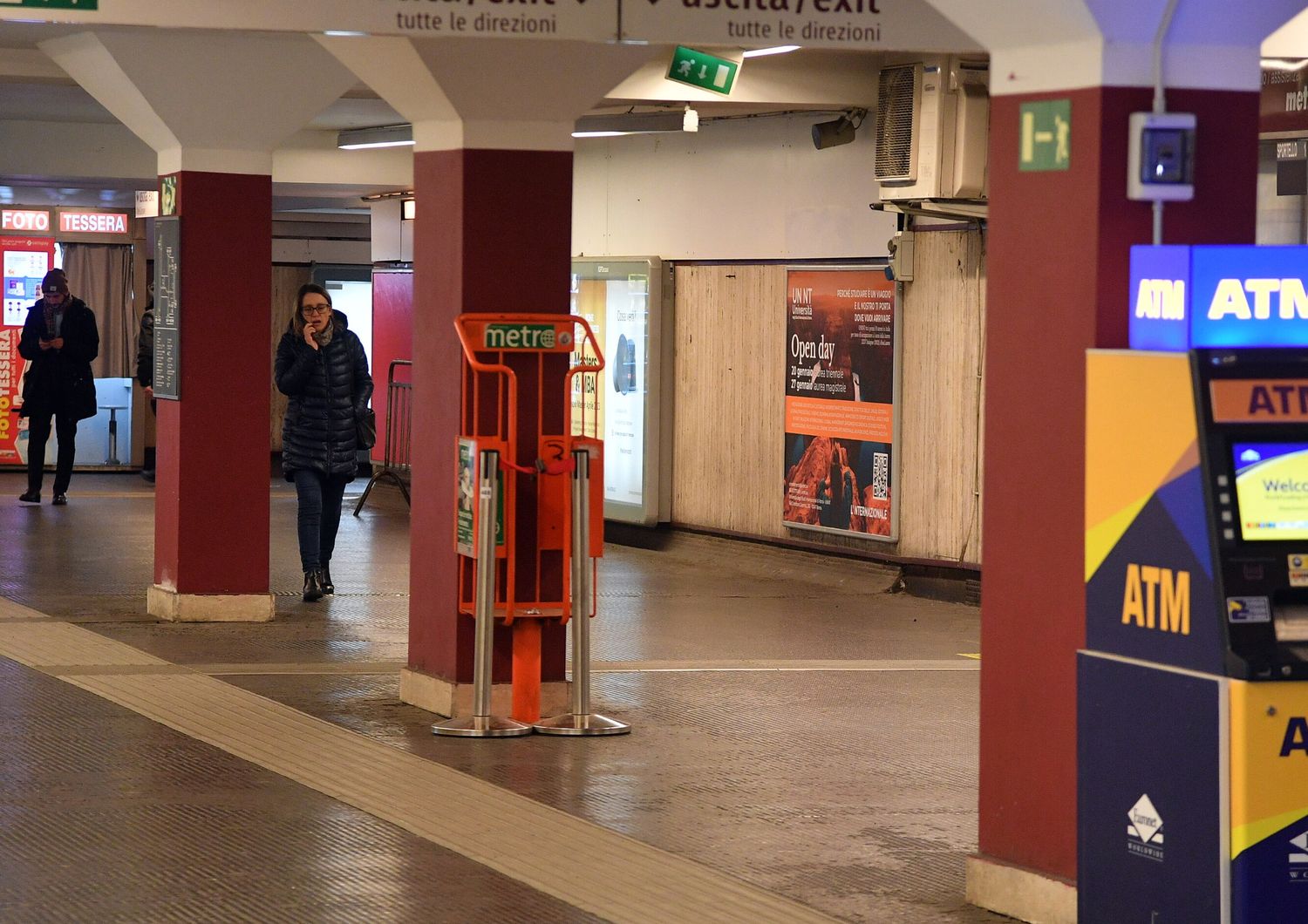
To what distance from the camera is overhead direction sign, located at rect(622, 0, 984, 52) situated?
269 inches

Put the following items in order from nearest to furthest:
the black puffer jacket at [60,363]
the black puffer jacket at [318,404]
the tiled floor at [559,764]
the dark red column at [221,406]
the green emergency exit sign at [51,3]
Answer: the tiled floor at [559,764] → the green emergency exit sign at [51,3] → the dark red column at [221,406] → the black puffer jacket at [318,404] → the black puffer jacket at [60,363]

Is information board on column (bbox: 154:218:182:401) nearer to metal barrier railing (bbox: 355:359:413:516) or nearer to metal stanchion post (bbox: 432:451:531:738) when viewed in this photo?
metal stanchion post (bbox: 432:451:531:738)

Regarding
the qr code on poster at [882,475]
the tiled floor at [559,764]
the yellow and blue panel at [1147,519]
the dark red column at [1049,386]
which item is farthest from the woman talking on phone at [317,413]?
the yellow and blue panel at [1147,519]

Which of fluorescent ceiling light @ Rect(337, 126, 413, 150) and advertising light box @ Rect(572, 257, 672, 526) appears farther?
fluorescent ceiling light @ Rect(337, 126, 413, 150)

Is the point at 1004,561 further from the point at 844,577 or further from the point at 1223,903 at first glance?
the point at 844,577

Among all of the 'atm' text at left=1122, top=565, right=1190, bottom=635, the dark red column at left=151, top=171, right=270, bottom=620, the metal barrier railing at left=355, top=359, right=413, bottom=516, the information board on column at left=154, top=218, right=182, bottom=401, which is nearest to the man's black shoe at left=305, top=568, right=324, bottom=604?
the dark red column at left=151, top=171, right=270, bottom=620

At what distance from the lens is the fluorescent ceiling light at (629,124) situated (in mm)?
13102

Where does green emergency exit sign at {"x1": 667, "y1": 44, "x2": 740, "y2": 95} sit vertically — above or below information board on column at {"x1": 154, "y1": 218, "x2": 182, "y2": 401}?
above

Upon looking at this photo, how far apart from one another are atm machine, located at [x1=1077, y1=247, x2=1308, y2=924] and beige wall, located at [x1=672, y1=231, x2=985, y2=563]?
7.05 m

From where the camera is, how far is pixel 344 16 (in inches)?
258

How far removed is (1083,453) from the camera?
16.7 ft

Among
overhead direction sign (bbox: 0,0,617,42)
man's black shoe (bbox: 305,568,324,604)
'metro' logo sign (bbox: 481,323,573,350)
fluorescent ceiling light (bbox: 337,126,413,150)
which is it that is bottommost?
man's black shoe (bbox: 305,568,324,604)

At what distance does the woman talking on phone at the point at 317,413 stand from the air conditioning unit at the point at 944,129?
134 inches

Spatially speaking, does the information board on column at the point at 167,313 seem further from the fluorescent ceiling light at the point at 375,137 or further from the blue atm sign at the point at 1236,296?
the blue atm sign at the point at 1236,296
